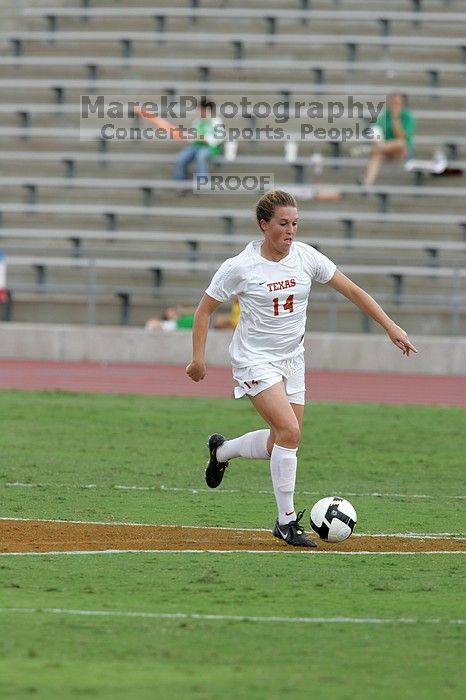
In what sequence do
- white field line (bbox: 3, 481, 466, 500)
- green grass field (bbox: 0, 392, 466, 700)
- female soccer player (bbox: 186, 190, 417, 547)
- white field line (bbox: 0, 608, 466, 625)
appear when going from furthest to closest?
white field line (bbox: 3, 481, 466, 500), female soccer player (bbox: 186, 190, 417, 547), white field line (bbox: 0, 608, 466, 625), green grass field (bbox: 0, 392, 466, 700)

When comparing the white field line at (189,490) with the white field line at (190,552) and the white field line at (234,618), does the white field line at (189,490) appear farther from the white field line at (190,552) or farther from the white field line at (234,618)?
the white field line at (234,618)

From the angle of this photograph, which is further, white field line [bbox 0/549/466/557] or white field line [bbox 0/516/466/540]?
white field line [bbox 0/516/466/540]

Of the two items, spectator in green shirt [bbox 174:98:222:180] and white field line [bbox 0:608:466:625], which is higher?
spectator in green shirt [bbox 174:98:222:180]

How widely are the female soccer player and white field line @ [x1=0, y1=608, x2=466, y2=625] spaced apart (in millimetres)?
2034

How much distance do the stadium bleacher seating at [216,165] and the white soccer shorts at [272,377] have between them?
14384mm

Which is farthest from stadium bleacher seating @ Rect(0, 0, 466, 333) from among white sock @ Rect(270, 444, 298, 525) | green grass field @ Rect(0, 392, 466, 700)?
white sock @ Rect(270, 444, 298, 525)

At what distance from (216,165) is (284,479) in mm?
19748

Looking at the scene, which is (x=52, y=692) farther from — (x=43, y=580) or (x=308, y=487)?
(x=308, y=487)

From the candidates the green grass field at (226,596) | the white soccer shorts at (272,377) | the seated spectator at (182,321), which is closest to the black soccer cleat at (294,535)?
the green grass field at (226,596)

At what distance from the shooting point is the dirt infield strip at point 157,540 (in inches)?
333

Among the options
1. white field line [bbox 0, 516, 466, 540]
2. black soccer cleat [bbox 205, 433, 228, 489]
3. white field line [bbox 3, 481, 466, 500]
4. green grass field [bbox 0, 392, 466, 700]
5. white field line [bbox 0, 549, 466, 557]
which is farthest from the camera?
white field line [bbox 3, 481, 466, 500]

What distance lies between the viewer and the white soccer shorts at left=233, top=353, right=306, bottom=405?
8633 mm

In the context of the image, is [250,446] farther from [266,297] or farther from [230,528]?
[266,297]

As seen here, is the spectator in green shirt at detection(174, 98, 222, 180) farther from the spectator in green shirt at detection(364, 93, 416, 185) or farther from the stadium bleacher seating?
the spectator in green shirt at detection(364, 93, 416, 185)
